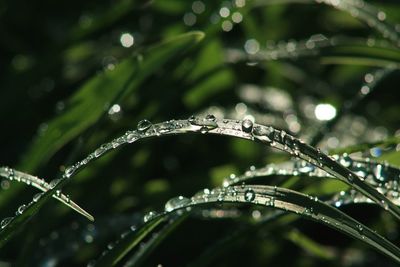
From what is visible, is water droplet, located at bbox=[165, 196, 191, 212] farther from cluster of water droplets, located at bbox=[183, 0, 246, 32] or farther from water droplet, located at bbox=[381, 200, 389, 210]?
cluster of water droplets, located at bbox=[183, 0, 246, 32]

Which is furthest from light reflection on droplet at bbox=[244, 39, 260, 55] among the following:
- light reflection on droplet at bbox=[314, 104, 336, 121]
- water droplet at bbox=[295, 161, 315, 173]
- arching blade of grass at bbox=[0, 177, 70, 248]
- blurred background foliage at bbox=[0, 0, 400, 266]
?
arching blade of grass at bbox=[0, 177, 70, 248]

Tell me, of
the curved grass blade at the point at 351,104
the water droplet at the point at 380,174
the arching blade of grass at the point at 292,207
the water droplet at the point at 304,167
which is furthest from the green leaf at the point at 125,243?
the curved grass blade at the point at 351,104

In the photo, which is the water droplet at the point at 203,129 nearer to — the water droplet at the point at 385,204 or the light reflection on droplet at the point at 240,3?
the water droplet at the point at 385,204

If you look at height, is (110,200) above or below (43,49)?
below

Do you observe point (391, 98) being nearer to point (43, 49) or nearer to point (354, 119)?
point (354, 119)

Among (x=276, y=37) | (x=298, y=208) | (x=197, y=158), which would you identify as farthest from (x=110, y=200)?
(x=276, y=37)

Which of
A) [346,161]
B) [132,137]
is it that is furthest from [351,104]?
[132,137]
